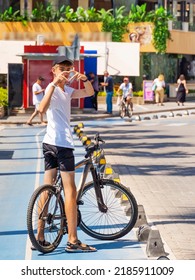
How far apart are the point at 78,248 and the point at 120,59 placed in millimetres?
50778

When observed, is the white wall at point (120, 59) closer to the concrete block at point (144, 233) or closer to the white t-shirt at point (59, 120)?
the concrete block at point (144, 233)

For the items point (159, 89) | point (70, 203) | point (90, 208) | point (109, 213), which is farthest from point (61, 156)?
point (159, 89)

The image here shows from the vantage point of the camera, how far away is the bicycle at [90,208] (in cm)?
1142

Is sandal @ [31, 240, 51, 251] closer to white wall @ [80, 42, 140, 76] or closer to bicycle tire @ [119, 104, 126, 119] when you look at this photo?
bicycle tire @ [119, 104, 126, 119]

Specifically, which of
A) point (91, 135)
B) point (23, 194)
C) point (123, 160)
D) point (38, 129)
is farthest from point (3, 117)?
point (23, 194)

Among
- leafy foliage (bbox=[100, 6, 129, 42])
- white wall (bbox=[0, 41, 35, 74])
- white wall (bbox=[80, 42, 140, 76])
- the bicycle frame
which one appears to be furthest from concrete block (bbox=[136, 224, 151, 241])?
leafy foliage (bbox=[100, 6, 129, 42])

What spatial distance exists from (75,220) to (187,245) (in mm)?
1534

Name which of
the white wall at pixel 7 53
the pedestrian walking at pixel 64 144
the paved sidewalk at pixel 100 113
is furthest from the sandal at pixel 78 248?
the white wall at pixel 7 53

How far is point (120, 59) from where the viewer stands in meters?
61.8

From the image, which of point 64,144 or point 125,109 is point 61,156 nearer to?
point 64,144

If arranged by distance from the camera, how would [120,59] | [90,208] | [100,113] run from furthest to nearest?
[120,59] < [100,113] < [90,208]

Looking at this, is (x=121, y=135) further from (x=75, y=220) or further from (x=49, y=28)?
(x=49, y=28)

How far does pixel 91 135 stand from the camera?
34719 mm
